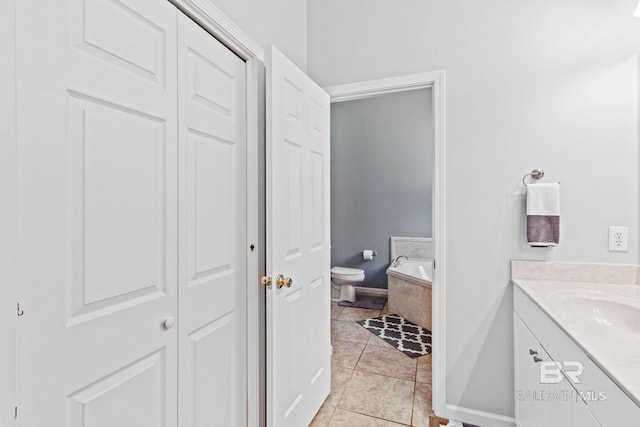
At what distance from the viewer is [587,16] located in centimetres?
168

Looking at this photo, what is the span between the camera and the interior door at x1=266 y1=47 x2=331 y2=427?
4.71 feet

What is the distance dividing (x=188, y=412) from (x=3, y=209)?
2.89ft

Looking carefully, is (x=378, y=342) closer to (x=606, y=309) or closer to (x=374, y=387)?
(x=374, y=387)

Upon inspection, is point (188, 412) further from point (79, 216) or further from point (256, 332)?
point (79, 216)

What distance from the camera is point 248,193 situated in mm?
1518

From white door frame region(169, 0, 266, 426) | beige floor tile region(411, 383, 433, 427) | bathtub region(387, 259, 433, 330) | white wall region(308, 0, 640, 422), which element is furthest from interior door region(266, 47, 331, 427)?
bathtub region(387, 259, 433, 330)

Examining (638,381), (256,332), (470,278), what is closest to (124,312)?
(256,332)

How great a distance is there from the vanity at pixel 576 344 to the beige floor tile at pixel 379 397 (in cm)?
62

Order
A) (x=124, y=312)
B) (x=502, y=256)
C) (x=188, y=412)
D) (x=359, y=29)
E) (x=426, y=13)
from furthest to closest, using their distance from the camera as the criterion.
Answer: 1. (x=359, y=29)
2. (x=426, y=13)
3. (x=502, y=256)
4. (x=188, y=412)
5. (x=124, y=312)

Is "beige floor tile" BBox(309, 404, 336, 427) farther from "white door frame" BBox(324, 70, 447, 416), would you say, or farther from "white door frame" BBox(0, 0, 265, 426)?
"white door frame" BBox(324, 70, 447, 416)

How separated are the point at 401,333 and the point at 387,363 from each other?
67cm

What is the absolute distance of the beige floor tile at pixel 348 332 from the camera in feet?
10.00

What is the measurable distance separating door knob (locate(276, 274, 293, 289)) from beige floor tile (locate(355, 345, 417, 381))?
1344 mm

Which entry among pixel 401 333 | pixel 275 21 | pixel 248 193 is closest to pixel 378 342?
pixel 401 333
